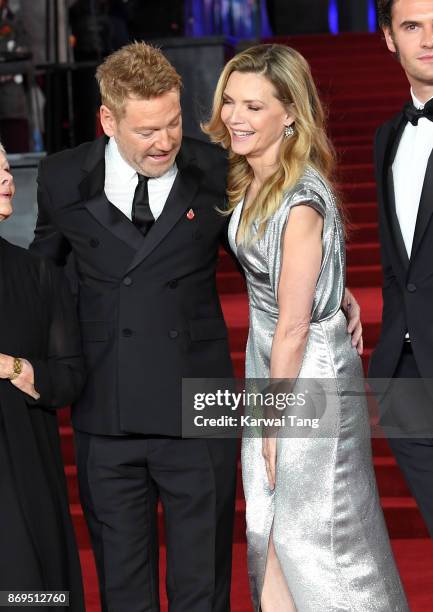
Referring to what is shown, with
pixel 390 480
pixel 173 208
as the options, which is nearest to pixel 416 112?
pixel 173 208

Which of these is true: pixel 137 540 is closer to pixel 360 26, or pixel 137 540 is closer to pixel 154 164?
pixel 154 164

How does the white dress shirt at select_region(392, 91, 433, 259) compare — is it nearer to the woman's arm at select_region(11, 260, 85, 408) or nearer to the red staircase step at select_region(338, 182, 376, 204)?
the woman's arm at select_region(11, 260, 85, 408)

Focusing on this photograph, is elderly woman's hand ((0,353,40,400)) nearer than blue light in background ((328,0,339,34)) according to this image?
Yes

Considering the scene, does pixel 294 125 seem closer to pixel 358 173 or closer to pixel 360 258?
pixel 360 258

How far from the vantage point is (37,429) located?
354 centimetres

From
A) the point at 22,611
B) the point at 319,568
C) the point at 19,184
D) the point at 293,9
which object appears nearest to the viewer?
the point at 22,611

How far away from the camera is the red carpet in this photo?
5.32m

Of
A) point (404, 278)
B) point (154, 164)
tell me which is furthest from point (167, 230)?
point (404, 278)

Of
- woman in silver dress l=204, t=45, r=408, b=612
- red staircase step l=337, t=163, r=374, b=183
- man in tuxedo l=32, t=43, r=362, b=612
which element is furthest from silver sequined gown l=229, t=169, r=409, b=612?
red staircase step l=337, t=163, r=374, b=183

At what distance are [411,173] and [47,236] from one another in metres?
1.10

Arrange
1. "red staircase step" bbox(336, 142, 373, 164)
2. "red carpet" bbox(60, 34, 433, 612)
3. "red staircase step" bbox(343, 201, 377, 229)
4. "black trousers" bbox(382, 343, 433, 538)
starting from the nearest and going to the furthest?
"black trousers" bbox(382, 343, 433, 538), "red carpet" bbox(60, 34, 433, 612), "red staircase step" bbox(343, 201, 377, 229), "red staircase step" bbox(336, 142, 373, 164)

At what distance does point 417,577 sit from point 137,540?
1.68 m

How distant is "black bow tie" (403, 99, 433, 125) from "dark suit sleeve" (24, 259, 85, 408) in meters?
1.10

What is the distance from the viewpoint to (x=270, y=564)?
371cm
